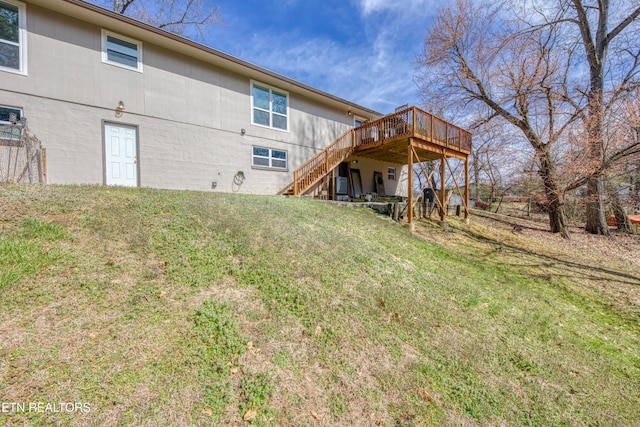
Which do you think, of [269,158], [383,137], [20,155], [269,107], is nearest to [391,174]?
[383,137]

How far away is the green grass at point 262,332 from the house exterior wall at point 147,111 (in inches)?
111

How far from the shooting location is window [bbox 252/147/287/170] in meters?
10.5

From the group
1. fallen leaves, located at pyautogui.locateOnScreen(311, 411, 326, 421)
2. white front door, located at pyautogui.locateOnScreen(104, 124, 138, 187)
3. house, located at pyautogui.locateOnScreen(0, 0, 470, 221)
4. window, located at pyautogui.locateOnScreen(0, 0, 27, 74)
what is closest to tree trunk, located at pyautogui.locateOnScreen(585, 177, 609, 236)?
house, located at pyautogui.locateOnScreen(0, 0, 470, 221)

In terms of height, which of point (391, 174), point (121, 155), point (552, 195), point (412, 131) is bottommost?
point (552, 195)

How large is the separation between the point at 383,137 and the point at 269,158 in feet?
15.6

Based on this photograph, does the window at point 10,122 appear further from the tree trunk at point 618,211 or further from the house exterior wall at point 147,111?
the tree trunk at point 618,211

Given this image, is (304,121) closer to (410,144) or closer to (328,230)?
(410,144)

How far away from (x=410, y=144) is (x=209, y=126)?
7.17 m

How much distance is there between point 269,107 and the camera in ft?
35.8

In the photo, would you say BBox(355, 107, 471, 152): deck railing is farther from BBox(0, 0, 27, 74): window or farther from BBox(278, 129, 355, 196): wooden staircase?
BBox(0, 0, 27, 74): window

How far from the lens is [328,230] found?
6172 millimetres

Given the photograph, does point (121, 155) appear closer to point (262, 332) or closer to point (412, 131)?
point (262, 332)

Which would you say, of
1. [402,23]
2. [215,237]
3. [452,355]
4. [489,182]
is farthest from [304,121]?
Answer: [489,182]

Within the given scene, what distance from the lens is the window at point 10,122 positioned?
250 inches
